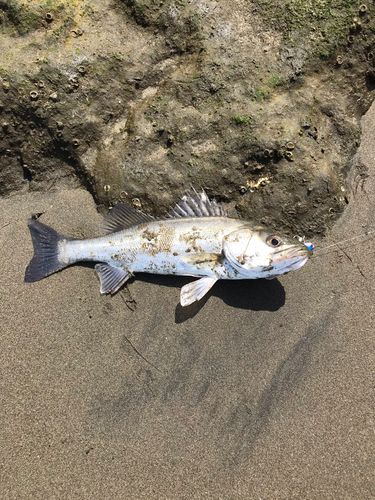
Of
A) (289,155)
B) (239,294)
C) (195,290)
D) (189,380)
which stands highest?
(289,155)

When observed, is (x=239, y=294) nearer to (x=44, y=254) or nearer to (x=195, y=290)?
(x=195, y=290)

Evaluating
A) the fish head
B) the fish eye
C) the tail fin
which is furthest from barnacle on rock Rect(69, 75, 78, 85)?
the fish eye

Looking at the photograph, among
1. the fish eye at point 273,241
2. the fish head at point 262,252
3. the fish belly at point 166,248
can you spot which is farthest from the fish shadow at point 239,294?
the fish eye at point 273,241

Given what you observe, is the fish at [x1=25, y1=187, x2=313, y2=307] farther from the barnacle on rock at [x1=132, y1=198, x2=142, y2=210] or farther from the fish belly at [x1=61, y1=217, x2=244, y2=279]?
the barnacle on rock at [x1=132, y1=198, x2=142, y2=210]

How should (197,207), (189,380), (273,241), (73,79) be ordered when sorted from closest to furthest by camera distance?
(273,241) → (189,380) → (197,207) → (73,79)

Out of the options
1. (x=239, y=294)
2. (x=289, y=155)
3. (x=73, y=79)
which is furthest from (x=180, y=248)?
(x=73, y=79)

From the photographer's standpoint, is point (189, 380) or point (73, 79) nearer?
point (189, 380)

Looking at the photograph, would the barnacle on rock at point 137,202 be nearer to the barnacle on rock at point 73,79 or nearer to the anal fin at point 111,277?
the anal fin at point 111,277

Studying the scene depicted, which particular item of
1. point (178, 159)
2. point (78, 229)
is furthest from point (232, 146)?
point (78, 229)
